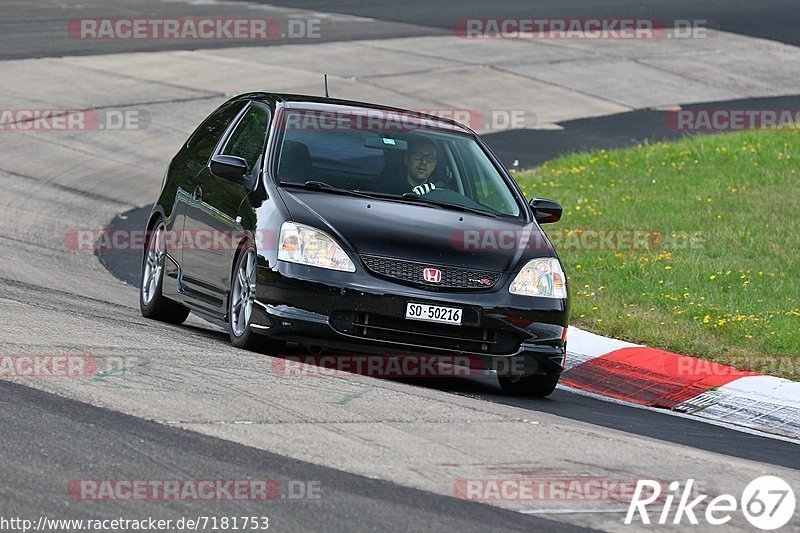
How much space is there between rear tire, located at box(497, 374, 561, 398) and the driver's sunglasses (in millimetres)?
1545

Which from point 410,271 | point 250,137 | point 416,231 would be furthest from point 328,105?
point 410,271

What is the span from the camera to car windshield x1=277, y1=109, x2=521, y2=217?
979 cm

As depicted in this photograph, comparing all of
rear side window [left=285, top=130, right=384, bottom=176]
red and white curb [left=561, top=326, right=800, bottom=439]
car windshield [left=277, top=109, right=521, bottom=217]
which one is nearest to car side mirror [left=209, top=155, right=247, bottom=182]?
car windshield [left=277, top=109, right=521, bottom=217]

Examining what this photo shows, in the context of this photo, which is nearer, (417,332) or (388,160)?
(417,332)

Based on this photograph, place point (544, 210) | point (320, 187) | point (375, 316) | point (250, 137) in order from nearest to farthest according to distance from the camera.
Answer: point (375, 316)
point (320, 187)
point (544, 210)
point (250, 137)

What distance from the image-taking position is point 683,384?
1029 cm

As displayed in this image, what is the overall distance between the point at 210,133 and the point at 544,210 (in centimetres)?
264

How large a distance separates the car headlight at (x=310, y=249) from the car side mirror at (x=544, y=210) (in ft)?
6.01

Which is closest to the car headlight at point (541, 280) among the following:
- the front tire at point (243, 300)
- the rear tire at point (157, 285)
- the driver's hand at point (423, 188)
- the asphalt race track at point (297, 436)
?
the asphalt race track at point (297, 436)

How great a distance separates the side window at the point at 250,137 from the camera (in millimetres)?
10111

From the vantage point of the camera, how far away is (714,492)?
668cm

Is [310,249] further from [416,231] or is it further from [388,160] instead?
[388,160]

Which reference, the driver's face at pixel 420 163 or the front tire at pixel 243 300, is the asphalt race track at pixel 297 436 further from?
the driver's face at pixel 420 163

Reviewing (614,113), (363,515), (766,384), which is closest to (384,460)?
(363,515)
